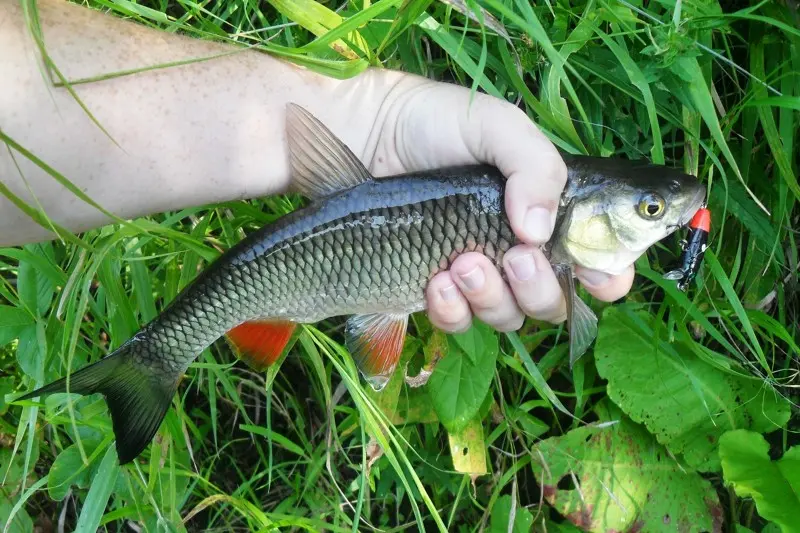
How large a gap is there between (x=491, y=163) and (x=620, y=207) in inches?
15.5

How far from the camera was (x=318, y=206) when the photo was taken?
1.83 m

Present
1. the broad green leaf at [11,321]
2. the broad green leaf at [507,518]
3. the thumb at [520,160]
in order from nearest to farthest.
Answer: the thumb at [520,160], the broad green leaf at [11,321], the broad green leaf at [507,518]

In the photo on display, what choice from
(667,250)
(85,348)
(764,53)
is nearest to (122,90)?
(85,348)

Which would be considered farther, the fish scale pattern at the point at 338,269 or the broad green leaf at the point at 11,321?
the broad green leaf at the point at 11,321

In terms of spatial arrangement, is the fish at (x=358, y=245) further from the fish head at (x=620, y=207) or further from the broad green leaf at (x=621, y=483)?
the broad green leaf at (x=621, y=483)

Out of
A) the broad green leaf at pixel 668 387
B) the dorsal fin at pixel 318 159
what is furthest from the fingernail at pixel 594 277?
the dorsal fin at pixel 318 159

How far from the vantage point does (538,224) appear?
68.1 inches

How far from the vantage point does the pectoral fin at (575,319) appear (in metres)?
1.90

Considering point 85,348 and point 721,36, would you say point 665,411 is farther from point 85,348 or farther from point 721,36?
point 85,348

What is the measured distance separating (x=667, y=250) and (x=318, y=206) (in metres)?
1.32

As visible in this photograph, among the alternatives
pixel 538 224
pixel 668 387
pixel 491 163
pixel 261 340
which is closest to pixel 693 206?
pixel 538 224

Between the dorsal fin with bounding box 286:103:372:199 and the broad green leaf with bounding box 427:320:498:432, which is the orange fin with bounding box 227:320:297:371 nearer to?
the dorsal fin with bounding box 286:103:372:199

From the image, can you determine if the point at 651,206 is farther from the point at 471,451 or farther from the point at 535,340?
the point at 471,451

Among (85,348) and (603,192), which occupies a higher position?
(603,192)
